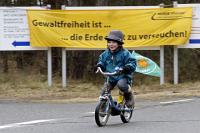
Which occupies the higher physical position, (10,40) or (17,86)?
(10,40)

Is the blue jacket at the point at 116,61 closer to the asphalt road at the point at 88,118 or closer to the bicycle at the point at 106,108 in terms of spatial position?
the bicycle at the point at 106,108

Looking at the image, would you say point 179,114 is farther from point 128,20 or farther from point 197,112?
point 128,20

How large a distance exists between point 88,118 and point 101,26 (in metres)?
6.19

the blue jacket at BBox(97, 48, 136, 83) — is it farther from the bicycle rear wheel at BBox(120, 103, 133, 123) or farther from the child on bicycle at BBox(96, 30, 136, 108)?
the bicycle rear wheel at BBox(120, 103, 133, 123)

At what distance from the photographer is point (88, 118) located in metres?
11.4

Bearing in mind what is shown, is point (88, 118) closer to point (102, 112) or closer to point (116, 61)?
point (102, 112)

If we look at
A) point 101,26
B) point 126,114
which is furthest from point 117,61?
point 101,26

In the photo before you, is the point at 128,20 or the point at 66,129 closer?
the point at 66,129

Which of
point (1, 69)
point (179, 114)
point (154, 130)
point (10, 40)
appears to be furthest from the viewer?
point (1, 69)

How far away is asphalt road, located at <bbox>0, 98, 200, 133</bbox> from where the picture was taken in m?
9.97

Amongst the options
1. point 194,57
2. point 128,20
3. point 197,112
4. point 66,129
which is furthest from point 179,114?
point 194,57

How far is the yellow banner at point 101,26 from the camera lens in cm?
1708

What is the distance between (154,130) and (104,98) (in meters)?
1.00

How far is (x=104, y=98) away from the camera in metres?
10.0
